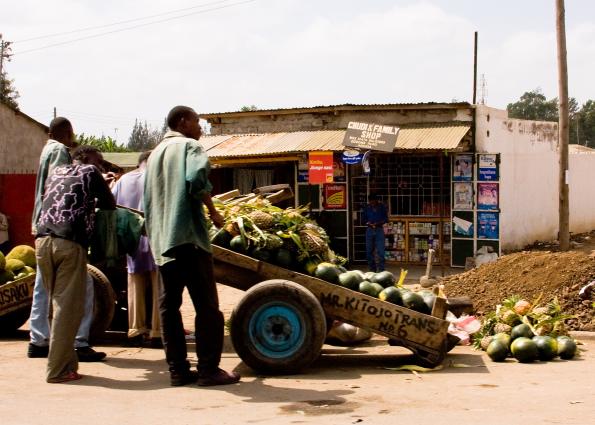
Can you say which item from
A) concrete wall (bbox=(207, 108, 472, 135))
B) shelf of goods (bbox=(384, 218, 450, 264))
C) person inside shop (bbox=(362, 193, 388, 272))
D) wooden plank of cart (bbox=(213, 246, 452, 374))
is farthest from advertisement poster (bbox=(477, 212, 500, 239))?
wooden plank of cart (bbox=(213, 246, 452, 374))

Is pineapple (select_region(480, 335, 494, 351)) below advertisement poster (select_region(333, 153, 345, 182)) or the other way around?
below

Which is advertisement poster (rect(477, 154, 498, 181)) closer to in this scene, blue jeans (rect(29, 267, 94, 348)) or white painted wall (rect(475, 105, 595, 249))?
white painted wall (rect(475, 105, 595, 249))

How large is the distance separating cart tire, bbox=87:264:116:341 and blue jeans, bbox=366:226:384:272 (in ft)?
29.3

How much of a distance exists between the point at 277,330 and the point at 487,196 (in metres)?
11.5

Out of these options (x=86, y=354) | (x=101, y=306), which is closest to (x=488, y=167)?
(x=101, y=306)

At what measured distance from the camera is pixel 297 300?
265 inches

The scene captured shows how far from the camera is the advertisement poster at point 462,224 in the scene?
57.7ft

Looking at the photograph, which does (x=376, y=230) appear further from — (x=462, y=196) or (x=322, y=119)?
(x=322, y=119)

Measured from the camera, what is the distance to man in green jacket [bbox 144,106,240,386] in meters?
6.09

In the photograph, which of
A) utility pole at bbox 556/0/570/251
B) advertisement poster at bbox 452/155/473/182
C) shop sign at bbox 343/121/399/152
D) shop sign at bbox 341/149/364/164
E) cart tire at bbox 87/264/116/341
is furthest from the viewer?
advertisement poster at bbox 452/155/473/182

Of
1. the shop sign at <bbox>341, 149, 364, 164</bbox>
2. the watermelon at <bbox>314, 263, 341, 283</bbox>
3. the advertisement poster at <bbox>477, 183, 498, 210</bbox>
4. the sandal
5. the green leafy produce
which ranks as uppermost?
the shop sign at <bbox>341, 149, 364, 164</bbox>

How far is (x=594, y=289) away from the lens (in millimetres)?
9641

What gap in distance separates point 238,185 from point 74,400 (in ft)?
48.2

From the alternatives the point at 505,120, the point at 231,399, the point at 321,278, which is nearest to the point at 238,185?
the point at 505,120
